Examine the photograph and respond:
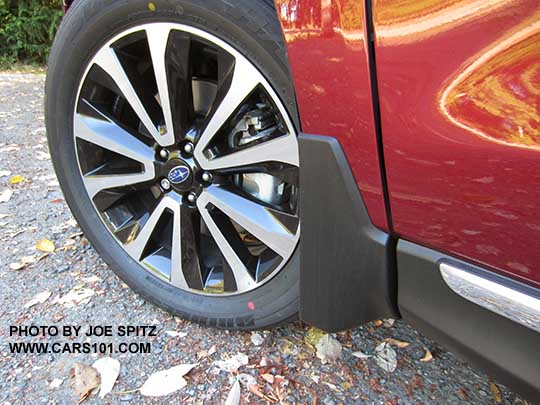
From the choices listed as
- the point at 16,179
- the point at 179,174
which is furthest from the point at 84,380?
the point at 16,179

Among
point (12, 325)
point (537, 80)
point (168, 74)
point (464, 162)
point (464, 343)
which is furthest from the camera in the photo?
point (12, 325)

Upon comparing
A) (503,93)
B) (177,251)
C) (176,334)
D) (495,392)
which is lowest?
(495,392)

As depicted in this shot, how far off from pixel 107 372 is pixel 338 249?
881 millimetres

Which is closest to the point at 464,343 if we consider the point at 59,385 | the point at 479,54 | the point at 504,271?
the point at 504,271

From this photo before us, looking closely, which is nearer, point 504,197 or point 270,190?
point 504,197

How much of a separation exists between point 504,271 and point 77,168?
140cm

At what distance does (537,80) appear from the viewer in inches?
27.1

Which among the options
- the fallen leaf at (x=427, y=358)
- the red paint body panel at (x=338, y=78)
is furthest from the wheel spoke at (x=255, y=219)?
the fallen leaf at (x=427, y=358)

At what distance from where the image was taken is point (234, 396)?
136 cm

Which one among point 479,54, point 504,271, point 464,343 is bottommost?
point 464,343

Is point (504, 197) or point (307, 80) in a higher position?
point (307, 80)

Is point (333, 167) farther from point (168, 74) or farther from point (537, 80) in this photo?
point (168, 74)

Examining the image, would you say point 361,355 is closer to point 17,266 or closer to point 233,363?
point 233,363

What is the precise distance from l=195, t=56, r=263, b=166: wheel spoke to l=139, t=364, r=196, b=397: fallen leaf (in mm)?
636
